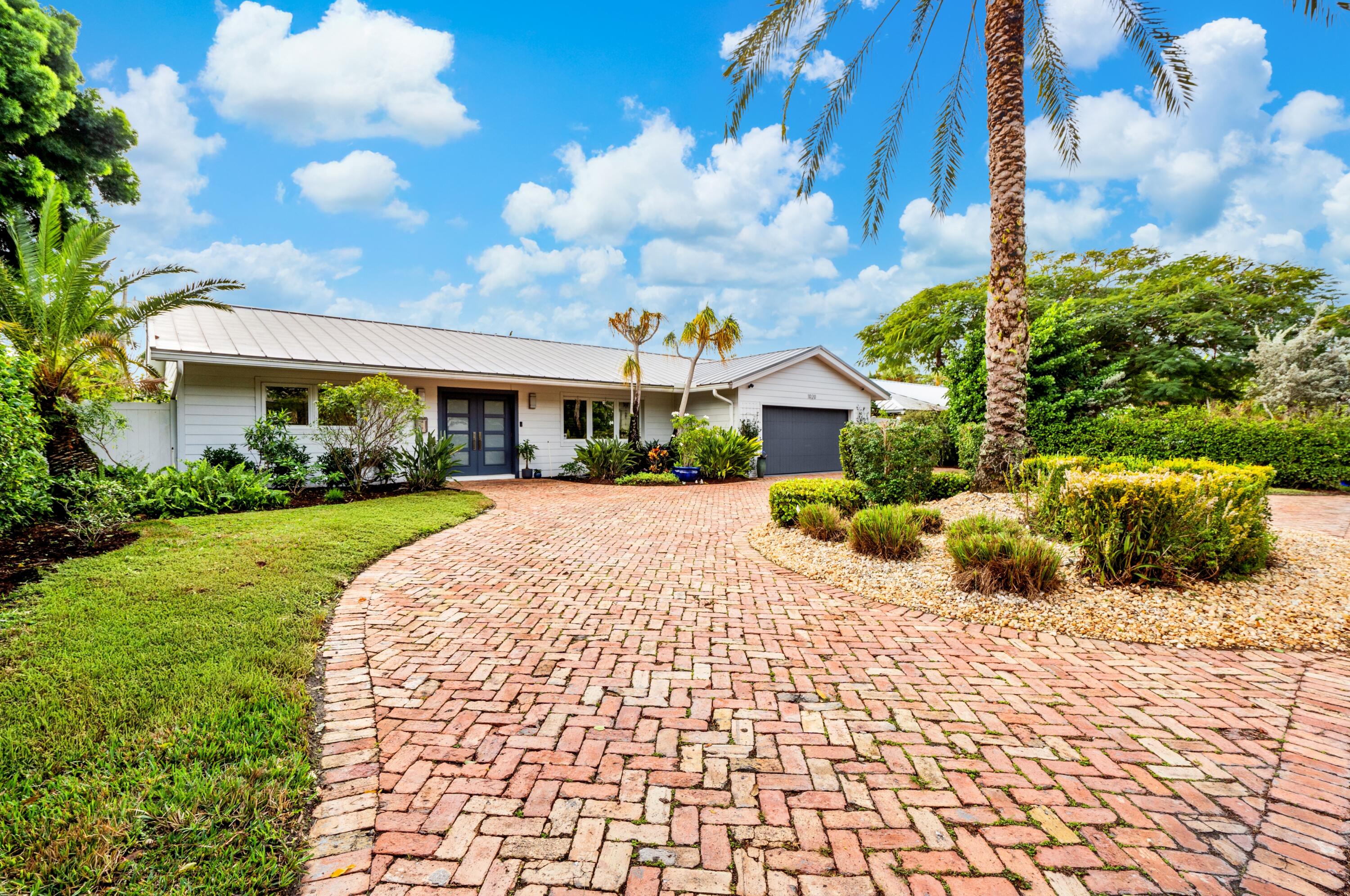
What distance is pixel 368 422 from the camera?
406 inches

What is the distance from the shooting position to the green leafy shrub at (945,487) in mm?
8602

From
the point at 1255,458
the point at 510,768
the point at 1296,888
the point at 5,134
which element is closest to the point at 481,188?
the point at 5,134

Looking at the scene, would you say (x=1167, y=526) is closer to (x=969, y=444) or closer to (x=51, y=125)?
(x=969, y=444)

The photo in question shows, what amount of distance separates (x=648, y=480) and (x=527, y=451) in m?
3.50

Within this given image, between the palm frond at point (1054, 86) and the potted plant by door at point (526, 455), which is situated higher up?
the palm frond at point (1054, 86)

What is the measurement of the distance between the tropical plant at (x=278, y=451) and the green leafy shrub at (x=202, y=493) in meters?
1.01

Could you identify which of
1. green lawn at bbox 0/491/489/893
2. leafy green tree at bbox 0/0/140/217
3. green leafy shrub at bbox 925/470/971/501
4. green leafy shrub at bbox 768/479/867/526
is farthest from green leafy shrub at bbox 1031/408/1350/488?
leafy green tree at bbox 0/0/140/217

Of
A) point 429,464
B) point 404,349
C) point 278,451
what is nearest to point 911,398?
point 429,464

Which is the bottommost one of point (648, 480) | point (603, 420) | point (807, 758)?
point (807, 758)

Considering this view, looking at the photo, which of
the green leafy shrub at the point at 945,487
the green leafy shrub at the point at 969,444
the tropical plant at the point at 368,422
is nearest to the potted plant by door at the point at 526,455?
the tropical plant at the point at 368,422

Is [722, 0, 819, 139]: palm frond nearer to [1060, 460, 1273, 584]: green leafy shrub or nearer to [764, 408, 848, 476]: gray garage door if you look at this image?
[1060, 460, 1273, 584]: green leafy shrub

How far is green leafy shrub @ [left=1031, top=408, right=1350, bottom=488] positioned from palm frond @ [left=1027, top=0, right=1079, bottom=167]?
574 centimetres

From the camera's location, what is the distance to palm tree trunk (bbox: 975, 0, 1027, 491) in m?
7.83

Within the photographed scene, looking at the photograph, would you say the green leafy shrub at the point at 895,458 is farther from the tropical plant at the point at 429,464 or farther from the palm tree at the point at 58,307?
the palm tree at the point at 58,307
